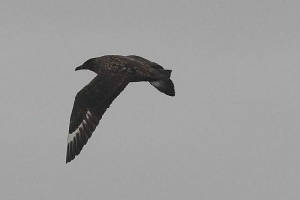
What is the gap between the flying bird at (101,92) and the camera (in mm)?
30469

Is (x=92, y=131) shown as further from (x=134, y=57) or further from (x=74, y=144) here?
(x=134, y=57)

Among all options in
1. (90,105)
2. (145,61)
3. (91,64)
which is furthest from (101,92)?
(91,64)

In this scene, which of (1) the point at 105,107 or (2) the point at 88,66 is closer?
(1) the point at 105,107

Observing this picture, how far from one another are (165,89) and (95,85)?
159cm

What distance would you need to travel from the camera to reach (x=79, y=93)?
3066 cm

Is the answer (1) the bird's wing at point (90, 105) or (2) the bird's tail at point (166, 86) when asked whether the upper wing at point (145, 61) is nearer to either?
(2) the bird's tail at point (166, 86)

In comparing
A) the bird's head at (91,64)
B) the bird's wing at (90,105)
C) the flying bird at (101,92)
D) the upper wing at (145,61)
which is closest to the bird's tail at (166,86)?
the flying bird at (101,92)

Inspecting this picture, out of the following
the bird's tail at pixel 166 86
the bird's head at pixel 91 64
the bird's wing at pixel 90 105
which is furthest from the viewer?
the bird's head at pixel 91 64

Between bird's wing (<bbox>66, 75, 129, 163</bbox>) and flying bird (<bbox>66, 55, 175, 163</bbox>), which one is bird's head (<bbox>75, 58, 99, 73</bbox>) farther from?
bird's wing (<bbox>66, 75, 129, 163</bbox>)

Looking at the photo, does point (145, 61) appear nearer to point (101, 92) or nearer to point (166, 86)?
point (166, 86)

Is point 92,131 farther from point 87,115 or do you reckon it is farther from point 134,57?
point 134,57

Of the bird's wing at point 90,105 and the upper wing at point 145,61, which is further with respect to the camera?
the upper wing at point 145,61

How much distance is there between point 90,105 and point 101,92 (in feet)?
1.18

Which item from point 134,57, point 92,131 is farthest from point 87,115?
point 134,57
